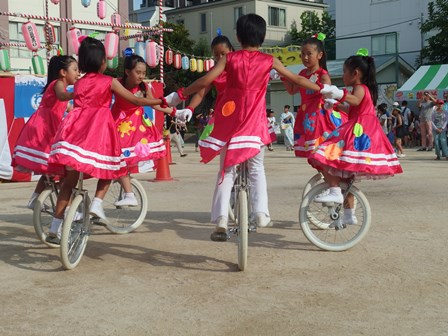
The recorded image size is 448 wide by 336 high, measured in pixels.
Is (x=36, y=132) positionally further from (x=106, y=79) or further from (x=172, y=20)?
(x=172, y=20)

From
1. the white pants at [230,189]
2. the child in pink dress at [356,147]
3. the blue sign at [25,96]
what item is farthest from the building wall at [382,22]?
the white pants at [230,189]

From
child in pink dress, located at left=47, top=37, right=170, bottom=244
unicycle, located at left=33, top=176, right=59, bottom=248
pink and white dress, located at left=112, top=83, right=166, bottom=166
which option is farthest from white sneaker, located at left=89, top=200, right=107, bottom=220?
pink and white dress, located at left=112, top=83, right=166, bottom=166

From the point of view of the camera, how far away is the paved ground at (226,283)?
3.69m

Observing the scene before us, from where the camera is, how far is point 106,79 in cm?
527

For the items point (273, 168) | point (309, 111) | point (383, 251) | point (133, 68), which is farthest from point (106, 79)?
point (273, 168)

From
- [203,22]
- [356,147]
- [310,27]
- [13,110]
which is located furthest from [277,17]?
[356,147]

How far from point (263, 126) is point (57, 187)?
218 cm

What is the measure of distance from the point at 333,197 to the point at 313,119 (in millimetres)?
1267

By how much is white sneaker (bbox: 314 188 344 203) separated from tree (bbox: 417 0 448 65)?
27484 mm

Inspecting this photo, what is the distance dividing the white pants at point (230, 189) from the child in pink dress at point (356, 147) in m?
0.60

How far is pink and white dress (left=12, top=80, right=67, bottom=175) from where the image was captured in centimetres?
607

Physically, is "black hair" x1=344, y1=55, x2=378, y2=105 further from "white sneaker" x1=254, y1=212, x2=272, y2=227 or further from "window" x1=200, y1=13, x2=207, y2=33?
"window" x1=200, y1=13, x2=207, y2=33

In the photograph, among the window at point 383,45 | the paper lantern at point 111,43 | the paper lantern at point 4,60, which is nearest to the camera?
the paper lantern at point 111,43

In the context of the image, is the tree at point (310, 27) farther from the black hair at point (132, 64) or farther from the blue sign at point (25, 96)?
the black hair at point (132, 64)
